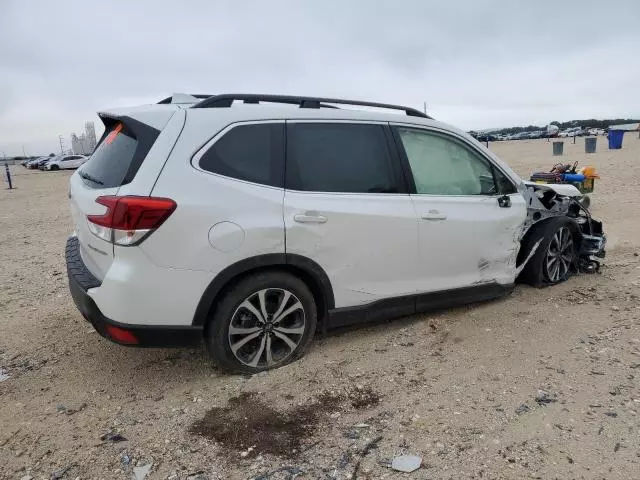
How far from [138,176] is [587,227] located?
474 centimetres

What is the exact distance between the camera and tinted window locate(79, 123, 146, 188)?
309cm

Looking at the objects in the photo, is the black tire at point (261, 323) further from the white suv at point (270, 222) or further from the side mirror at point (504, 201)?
the side mirror at point (504, 201)

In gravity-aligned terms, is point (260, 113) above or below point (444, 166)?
above

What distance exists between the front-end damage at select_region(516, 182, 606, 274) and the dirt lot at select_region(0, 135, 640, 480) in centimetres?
73

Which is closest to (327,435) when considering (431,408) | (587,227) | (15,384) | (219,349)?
(431,408)

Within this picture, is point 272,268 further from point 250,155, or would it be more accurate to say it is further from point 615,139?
point 615,139

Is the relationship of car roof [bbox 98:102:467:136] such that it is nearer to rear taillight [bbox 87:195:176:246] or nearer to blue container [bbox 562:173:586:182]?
rear taillight [bbox 87:195:176:246]

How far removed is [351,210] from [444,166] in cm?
110

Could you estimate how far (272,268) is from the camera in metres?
3.32

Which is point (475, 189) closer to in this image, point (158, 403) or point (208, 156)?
point (208, 156)

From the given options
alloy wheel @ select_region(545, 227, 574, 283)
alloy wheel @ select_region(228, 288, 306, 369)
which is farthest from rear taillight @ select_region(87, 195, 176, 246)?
alloy wheel @ select_region(545, 227, 574, 283)

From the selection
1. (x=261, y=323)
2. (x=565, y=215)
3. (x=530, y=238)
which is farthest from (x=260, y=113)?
(x=565, y=215)

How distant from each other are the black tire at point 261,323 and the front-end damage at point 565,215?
2.39 metres

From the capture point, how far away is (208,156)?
A: 3109mm
